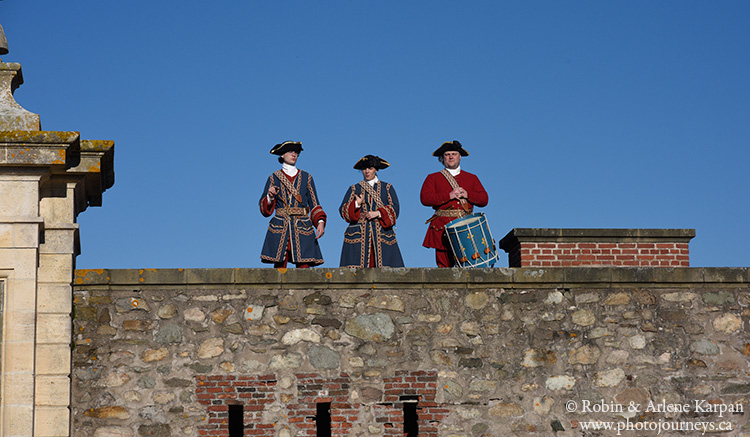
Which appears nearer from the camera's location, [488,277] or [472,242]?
[488,277]

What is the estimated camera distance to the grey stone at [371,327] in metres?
11.5

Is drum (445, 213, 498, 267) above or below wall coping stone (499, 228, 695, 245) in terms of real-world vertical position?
below

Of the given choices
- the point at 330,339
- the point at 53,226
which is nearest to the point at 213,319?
the point at 330,339

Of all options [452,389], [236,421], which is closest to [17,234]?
[236,421]

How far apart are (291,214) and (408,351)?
7.67 ft

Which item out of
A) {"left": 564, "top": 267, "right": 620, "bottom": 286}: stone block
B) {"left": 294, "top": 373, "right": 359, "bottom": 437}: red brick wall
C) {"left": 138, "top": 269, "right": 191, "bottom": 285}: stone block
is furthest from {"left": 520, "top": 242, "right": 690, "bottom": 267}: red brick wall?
{"left": 138, "top": 269, "right": 191, "bottom": 285}: stone block

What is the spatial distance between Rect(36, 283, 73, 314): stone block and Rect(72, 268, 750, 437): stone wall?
1001 mm

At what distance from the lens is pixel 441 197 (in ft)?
43.4

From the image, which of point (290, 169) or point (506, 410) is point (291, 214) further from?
point (506, 410)

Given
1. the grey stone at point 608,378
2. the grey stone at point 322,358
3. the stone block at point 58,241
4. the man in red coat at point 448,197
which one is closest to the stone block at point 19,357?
the stone block at point 58,241

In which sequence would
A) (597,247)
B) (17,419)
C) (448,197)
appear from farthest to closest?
(597,247) < (448,197) < (17,419)

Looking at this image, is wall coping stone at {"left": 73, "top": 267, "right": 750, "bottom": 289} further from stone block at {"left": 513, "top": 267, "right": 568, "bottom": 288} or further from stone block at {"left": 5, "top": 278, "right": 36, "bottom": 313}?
stone block at {"left": 5, "top": 278, "right": 36, "bottom": 313}

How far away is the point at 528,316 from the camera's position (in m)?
11.7

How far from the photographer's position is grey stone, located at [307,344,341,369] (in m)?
11.4
